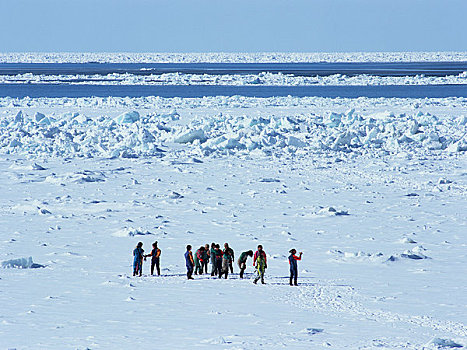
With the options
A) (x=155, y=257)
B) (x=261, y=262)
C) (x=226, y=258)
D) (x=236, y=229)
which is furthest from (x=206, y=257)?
(x=236, y=229)

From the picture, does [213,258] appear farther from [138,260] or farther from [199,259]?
[138,260]

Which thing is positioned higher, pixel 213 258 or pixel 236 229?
pixel 236 229

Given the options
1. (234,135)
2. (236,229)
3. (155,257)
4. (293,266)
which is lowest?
(293,266)

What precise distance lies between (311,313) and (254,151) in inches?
504

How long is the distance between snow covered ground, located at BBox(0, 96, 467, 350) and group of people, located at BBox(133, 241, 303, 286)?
14cm

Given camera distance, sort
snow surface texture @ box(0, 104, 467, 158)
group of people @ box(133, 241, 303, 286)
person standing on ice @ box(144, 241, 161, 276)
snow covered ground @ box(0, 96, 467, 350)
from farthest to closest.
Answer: snow surface texture @ box(0, 104, 467, 158)
person standing on ice @ box(144, 241, 161, 276)
group of people @ box(133, 241, 303, 286)
snow covered ground @ box(0, 96, 467, 350)

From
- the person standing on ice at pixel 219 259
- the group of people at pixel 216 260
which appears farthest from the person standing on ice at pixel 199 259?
the person standing on ice at pixel 219 259

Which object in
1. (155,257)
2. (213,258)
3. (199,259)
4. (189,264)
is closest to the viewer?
(189,264)

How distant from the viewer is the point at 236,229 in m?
11.3

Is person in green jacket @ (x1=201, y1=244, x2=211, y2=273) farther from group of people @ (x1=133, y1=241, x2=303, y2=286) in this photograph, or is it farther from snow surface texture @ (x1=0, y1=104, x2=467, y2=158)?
snow surface texture @ (x1=0, y1=104, x2=467, y2=158)

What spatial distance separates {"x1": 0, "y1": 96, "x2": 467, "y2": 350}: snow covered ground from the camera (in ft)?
22.6

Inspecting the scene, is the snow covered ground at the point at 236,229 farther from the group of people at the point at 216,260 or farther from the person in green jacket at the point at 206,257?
the person in green jacket at the point at 206,257

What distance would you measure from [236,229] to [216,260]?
242 cm

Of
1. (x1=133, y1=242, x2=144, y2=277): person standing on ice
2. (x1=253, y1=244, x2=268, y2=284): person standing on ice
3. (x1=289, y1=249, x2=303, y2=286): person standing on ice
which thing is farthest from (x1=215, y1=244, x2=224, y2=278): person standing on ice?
(x1=289, y1=249, x2=303, y2=286): person standing on ice
